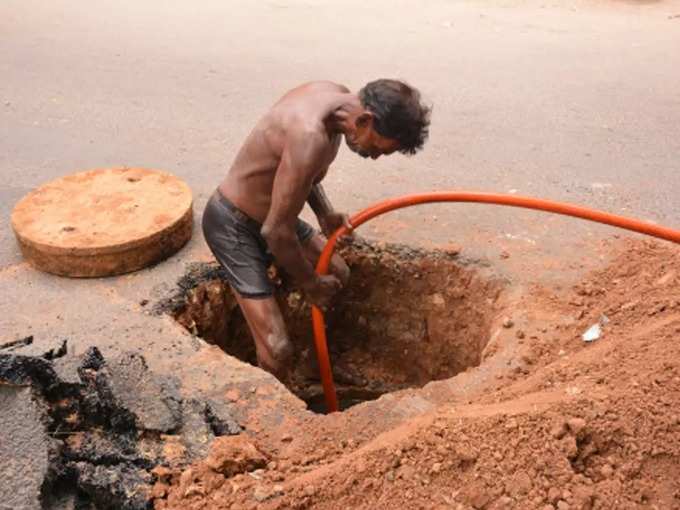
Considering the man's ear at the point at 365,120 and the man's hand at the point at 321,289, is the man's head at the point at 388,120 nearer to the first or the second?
the man's ear at the point at 365,120

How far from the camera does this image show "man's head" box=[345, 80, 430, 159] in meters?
3.55

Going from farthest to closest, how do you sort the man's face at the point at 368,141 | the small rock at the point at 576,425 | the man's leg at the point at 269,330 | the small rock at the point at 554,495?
the man's leg at the point at 269,330
the man's face at the point at 368,141
the small rock at the point at 576,425
the small rock at the point at 554,495

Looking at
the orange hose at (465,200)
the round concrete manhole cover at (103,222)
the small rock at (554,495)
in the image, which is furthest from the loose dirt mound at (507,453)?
the round concrete manhole cover at (103,222)

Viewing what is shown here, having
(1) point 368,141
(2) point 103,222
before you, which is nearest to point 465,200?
(1) point 368,141

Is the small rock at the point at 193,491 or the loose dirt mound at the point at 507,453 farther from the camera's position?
the small rock at the point at 193,491

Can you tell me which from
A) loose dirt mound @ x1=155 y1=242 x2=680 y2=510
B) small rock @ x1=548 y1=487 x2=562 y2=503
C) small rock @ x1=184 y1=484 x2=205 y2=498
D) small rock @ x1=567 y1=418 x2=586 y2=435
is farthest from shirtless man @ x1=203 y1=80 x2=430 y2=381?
small rock @ x1=548 y1=487 x2=562 y2=503

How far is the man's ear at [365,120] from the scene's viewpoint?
357 cm

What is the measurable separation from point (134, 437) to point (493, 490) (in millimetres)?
1495

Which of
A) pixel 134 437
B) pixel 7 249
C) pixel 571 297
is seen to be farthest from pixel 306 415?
pixel 7 249

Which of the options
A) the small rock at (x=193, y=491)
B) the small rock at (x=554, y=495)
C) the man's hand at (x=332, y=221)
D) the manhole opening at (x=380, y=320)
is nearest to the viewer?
the small rock at (x=554, y=495)

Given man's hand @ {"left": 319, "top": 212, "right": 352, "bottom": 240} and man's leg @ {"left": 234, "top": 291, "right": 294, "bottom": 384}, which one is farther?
man's hand @ {"left": 319, "top": 212, "right": 352, "bottom": 240}

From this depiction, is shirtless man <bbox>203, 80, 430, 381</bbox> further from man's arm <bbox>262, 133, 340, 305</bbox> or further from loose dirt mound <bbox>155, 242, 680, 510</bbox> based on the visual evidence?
loose dirt mound <bbox>155, 242, 680, 510</bbox>

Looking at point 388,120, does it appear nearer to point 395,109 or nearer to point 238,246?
point 395,109

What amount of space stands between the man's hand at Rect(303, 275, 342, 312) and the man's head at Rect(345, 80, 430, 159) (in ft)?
2.48
